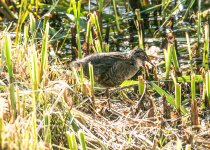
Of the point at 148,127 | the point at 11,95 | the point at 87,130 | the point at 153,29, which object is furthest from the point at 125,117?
the point at 153,29

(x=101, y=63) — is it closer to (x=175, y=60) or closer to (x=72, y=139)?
(x=175, y=60)

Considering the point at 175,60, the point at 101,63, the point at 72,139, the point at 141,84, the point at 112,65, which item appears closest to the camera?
the point at 72,139

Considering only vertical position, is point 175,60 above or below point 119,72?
above

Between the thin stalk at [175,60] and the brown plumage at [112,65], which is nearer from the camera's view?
the thin stalk at [175,60]

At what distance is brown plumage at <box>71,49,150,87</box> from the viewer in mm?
6879

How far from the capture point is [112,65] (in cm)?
703

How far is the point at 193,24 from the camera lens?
943 cm

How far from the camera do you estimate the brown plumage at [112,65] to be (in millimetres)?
6879

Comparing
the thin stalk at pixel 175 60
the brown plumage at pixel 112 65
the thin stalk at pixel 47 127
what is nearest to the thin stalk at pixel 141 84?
the thin stalk at pixel 175 60

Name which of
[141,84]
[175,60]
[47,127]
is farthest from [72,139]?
[175,60]

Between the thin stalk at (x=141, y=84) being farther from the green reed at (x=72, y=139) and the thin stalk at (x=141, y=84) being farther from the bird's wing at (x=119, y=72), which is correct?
the green reed at (x=72, y=139)

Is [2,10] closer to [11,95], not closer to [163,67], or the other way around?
[163,67]

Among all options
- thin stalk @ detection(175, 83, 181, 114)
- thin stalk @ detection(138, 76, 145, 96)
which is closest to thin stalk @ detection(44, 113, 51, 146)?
thin stalk @ detection(175, 83, 181, 114)

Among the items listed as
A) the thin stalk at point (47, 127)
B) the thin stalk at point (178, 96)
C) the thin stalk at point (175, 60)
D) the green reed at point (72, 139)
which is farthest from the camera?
the thin stalk at point (175, 60)
